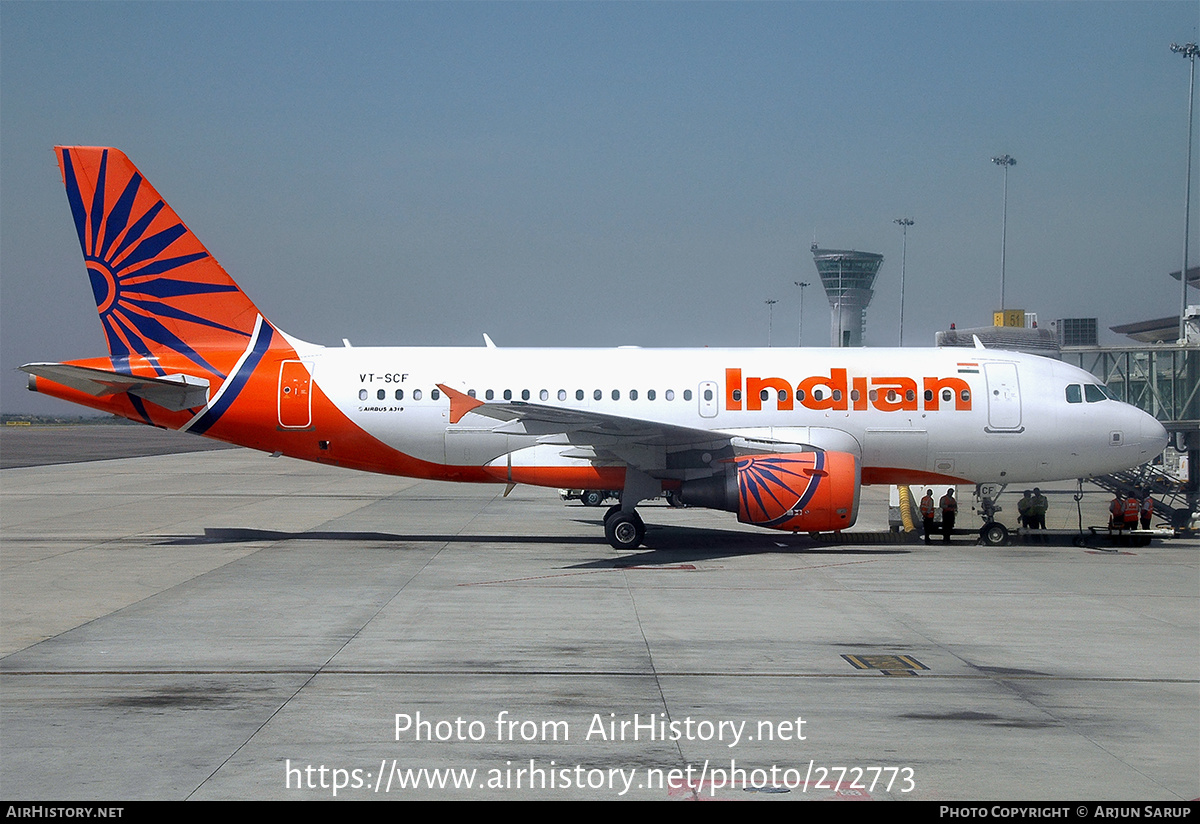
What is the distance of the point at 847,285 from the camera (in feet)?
339

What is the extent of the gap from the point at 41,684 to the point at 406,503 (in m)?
22.7

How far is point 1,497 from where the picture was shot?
31.4 metres

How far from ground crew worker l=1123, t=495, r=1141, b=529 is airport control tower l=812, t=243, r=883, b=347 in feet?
259

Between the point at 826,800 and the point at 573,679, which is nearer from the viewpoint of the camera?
the point at 826,800

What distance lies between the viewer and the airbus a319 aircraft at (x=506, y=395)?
68.7 ft

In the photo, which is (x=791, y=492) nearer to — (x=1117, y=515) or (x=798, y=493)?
(x=798, y=493)

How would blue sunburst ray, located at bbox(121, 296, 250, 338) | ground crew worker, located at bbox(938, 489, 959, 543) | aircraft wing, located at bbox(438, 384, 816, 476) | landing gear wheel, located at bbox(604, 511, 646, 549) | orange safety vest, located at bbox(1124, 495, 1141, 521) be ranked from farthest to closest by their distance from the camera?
orange safety vest, located at bbox(1124, 495, 1141, 521) → ground crew worker, located at bbox(938, 489, 959, 543) → blue sunburst ray, located at bbox(121, 296, 250, 338) → landing gear wheel, located at bbox(604, 511, 646, 549) → aircraft wing, located at bbox(438, 384, 816, 476)

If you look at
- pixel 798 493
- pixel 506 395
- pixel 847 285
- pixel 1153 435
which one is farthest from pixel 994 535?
pixel 847 285

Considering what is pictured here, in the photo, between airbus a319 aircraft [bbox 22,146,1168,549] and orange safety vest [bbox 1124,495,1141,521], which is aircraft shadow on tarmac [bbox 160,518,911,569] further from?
orange safety vest [bbox 1124,495,1141,521]

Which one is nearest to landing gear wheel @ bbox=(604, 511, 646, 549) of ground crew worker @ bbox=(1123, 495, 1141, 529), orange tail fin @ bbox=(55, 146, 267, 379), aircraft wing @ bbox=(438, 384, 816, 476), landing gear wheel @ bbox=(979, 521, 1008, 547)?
aircraft wing @ bbox=(438, 384, 816, 476)

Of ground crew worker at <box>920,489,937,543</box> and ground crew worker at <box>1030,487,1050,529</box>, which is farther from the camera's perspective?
ground crew worker at <box>1030,487,1050,529</box>

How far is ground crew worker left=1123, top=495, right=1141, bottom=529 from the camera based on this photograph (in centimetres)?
2261
